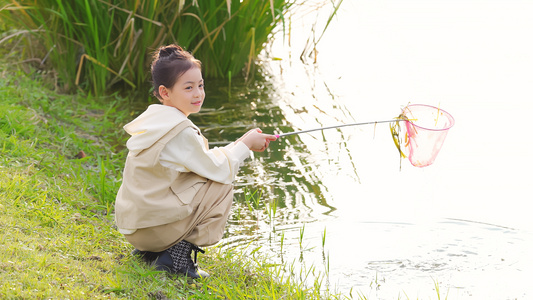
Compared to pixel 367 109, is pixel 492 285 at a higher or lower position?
lower

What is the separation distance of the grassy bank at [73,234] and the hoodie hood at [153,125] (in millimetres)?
488

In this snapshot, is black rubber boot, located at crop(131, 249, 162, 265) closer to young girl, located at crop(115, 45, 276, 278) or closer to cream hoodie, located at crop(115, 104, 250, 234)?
young girl, located at crop(115, 45, 276, 278)

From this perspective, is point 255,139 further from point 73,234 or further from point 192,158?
point 73,234

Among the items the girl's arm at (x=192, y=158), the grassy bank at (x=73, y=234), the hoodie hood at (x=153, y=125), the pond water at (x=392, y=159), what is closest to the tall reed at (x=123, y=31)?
the pond water at (x=392, y=159)

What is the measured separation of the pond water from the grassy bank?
44cm

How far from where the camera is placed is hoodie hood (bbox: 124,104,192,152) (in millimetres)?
2836

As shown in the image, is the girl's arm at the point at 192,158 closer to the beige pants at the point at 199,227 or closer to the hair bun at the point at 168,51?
the beige pants at the point at 199,227

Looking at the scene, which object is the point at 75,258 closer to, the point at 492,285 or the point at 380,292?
the point at 380,292

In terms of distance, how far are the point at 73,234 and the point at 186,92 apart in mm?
790

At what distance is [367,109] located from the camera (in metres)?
5.55

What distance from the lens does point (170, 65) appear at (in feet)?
9.55

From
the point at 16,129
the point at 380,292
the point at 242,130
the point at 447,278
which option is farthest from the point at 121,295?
the point at 242,130

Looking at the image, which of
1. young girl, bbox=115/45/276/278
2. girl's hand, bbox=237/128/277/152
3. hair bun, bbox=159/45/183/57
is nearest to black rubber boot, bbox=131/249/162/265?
young girl, bbox=115/45/276/278

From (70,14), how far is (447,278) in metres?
3.33
